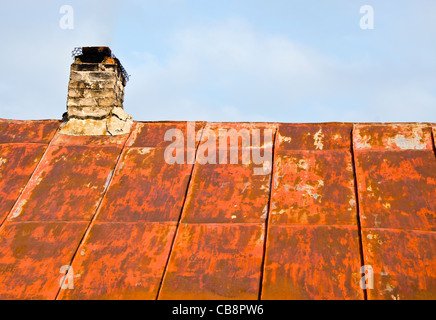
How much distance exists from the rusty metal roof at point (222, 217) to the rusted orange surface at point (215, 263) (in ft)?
0.03

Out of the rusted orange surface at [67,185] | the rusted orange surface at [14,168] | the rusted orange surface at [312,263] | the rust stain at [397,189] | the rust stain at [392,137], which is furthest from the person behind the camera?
the rust stain at [392,137]

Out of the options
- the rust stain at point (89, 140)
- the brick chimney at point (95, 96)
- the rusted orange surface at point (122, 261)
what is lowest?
the rusted orange surface at point (122, 261)

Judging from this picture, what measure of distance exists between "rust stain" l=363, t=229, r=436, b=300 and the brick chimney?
3.76m

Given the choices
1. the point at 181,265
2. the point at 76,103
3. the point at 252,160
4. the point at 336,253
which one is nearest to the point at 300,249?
the point at 336,253

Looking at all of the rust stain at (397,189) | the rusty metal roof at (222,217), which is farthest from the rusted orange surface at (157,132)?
the rust stain at (397,189)

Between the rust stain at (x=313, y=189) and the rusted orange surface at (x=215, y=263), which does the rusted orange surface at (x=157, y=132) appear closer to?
the rust stain at (x=313, y=189)

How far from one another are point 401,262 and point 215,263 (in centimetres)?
170

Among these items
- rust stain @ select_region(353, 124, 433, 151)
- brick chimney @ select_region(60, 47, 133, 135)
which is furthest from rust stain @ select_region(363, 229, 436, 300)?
brick chimney @ select_region(60, 47, 133, 135)

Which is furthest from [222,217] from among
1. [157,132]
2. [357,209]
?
[157,132]

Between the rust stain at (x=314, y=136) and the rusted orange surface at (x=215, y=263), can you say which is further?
the rust stain at (x=314, y=136)

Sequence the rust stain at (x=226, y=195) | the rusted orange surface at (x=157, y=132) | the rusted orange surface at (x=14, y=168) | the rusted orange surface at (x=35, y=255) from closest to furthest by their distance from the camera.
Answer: the rusted orange surface at (x=35, y=255) → the rust stain at (x=226, y=195) → the rusted orange surface at (x=14, y=168) → the rusted orange surface at (x=157, y=132)

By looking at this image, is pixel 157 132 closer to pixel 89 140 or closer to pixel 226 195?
pixel 89 140

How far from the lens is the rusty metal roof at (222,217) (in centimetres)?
445
